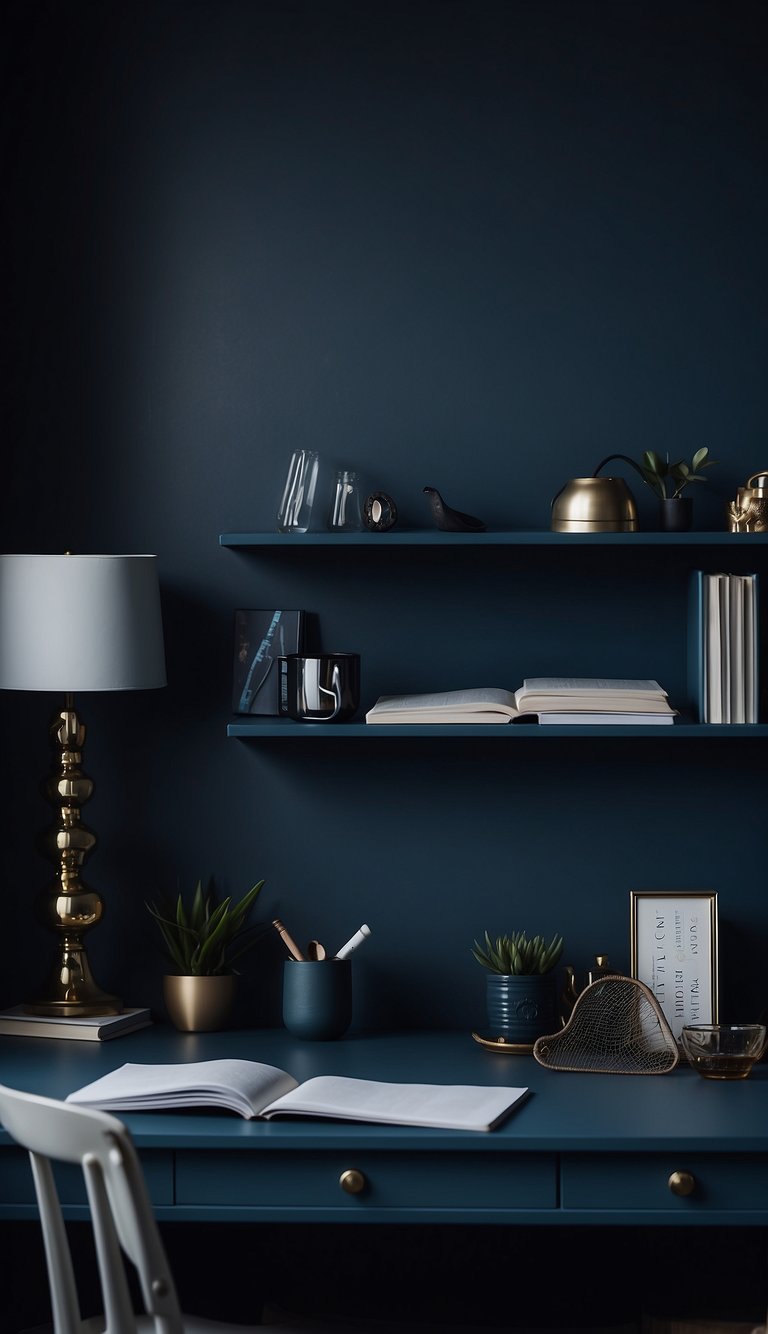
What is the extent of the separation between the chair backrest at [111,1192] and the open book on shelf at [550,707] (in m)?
0.97

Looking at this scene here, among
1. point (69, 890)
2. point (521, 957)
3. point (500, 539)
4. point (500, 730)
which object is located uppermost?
point (500, 539)

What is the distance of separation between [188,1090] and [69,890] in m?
0.61

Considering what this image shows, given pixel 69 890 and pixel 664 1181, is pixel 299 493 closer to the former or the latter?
pixel 69 890

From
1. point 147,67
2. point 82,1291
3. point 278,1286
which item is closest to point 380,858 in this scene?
point 278,1286

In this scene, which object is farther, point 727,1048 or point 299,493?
point 299,493

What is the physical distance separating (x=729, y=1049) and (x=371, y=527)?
108 centimetres

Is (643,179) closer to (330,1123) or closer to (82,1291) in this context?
(330,1123)

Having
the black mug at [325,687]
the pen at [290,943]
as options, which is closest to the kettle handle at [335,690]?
the black mug at [325,687]

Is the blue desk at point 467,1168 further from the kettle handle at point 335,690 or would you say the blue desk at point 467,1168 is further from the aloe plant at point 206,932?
the kettle handle at point 335,690

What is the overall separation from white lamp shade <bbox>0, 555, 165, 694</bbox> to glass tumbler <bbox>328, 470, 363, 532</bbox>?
39 cm

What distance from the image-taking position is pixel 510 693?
248 centimetres

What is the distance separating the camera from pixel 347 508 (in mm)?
2453

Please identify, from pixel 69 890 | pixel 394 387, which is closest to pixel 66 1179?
pixel 69 890

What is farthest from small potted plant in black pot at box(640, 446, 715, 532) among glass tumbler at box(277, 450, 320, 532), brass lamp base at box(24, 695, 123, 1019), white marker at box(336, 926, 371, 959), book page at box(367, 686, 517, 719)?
brass lamp base at box(24, 695, 123, 1019)
